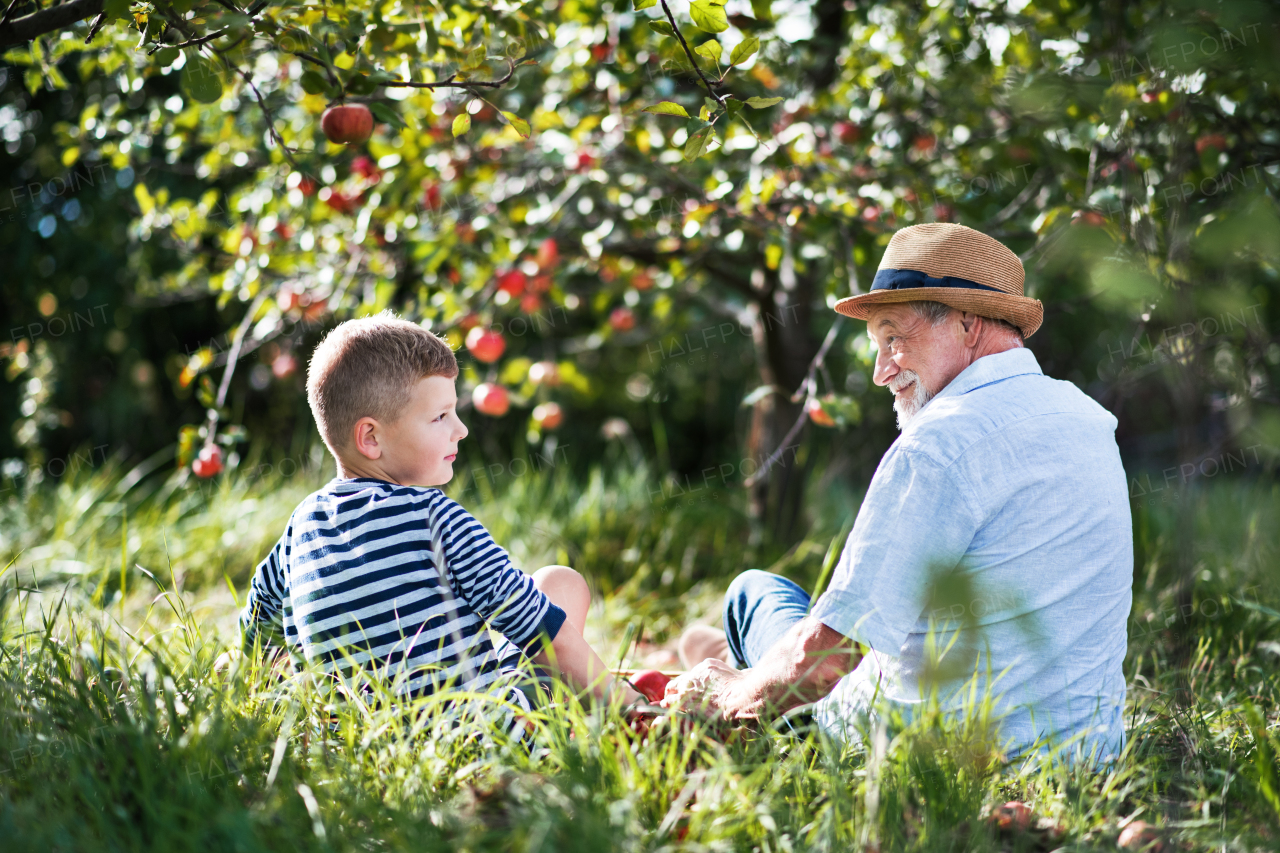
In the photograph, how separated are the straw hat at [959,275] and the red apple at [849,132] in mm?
1285

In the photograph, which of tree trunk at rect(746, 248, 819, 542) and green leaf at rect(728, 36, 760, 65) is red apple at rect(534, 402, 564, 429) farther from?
green leaf at rect(728, 36, 760, 65)

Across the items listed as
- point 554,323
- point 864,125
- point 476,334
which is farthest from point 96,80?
point 864,125

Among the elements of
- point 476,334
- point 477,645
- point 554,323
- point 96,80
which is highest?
Result: point 96,80

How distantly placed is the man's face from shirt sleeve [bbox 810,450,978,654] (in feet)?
1.07

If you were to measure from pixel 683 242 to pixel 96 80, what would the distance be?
376cm

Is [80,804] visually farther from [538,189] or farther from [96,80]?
[96,80]

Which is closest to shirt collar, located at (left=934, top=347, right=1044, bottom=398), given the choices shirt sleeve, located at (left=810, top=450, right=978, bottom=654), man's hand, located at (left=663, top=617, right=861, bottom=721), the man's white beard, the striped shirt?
the man's white beard

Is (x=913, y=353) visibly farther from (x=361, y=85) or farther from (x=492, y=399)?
(x=492, y=399)

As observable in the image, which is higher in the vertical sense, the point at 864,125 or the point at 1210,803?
the point at 864,125

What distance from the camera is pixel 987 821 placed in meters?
1.47

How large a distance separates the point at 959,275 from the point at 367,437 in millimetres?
1162

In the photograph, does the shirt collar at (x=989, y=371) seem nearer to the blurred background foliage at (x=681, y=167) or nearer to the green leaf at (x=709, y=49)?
the blurred background foliage at (x=681, y=167)

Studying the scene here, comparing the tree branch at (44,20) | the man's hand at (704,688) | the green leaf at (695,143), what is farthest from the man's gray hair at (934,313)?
the tree branch at (44,20)

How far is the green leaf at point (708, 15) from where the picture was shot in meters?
1.72
